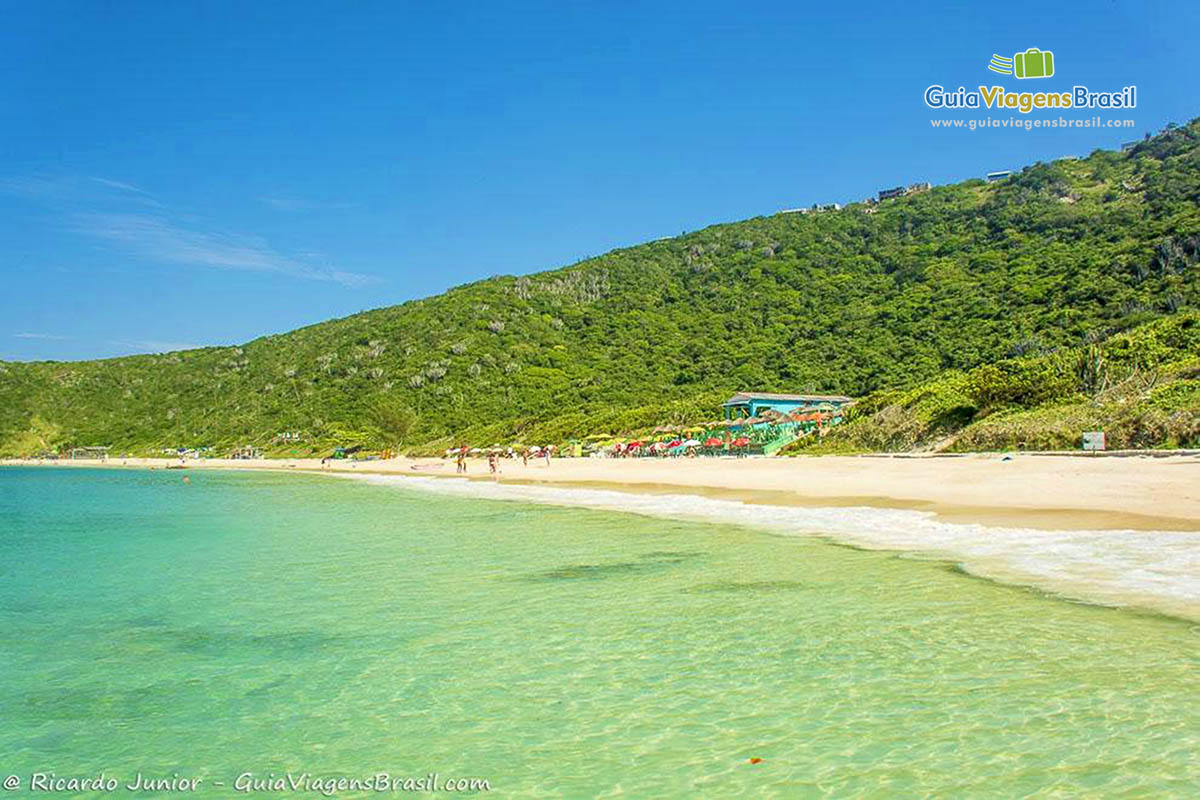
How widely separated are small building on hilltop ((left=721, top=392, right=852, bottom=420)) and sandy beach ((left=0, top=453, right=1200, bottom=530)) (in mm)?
15353

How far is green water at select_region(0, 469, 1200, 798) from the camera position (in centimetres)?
477

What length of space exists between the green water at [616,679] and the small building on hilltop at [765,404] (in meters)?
37.0

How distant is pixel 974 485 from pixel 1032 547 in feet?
23.7

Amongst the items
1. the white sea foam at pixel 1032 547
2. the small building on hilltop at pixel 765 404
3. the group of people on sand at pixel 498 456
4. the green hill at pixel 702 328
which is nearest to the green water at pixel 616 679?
the white sea foam at pixel 1032 547

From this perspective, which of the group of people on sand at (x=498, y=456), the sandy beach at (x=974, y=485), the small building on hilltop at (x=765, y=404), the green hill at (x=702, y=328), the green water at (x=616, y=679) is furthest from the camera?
the green hill at (x=702, y=328)

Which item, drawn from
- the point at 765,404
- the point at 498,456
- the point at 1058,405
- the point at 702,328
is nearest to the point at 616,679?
the point at 1058,405

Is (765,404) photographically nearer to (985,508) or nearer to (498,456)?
(498,456)

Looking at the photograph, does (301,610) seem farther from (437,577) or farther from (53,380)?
(53,380)

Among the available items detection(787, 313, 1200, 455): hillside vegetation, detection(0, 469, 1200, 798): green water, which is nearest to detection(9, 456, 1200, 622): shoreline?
detection(0, 469, 1200, 798): green water

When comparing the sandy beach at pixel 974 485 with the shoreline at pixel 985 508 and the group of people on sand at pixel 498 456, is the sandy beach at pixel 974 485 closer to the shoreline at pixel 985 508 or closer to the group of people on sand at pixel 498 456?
the shoreline at pixel 985 508

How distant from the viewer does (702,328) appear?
8119 cm

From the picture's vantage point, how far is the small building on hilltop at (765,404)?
1922 inches

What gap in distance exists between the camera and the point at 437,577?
1142 cm

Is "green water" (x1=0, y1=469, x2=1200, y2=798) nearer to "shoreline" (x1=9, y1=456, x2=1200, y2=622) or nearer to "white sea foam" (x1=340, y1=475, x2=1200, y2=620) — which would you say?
"white sea foam" (x1=340, y1=475, x2=1200, y2=620)
